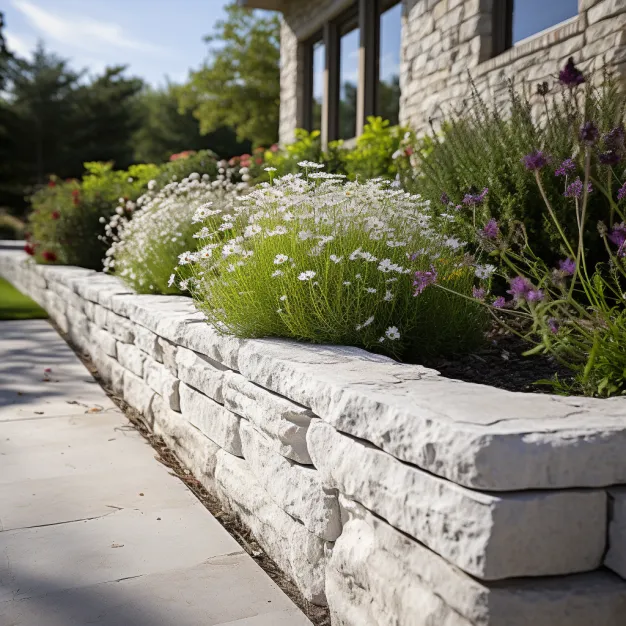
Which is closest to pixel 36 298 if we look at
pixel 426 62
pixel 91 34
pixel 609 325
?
pixel 426 62

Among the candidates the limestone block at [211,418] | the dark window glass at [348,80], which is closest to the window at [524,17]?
the dark window glass at [348,80]

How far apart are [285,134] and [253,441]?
8511mm

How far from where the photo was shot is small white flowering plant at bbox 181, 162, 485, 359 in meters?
2.59

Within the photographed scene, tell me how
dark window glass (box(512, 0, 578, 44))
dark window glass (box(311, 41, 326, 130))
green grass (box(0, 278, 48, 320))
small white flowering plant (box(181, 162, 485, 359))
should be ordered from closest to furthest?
1. small white flowering plant (box(181, 162, 485, 359))
2. dark window glass (box(512, 0, 578, 44))
3. green grass (box(0, 278, 48, 320))
4. dark window glass (box(311, 41, 326, 130))

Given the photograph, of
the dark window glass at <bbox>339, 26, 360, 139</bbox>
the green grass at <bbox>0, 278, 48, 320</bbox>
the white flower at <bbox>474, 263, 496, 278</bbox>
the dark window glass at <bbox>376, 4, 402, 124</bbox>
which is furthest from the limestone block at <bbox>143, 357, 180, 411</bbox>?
the dark window glass at <bbox>339, 26, 360, 139</bbox>

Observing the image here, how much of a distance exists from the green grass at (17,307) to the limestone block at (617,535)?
7399mm

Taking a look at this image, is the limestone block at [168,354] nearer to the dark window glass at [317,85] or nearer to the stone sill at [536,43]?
the stone sill at [536,43]

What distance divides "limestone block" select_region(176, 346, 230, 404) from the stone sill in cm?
340

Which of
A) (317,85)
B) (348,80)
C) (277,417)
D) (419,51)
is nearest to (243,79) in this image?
(317,85)

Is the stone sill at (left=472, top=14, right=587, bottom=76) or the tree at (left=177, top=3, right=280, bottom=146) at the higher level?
the tree at (left=177, top=3, right=280, bottom=146)

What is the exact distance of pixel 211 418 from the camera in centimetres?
284

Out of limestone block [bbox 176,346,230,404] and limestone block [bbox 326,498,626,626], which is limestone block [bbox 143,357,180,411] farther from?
limestone block [bbox 326,498,626,626]

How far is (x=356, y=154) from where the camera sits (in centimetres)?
652

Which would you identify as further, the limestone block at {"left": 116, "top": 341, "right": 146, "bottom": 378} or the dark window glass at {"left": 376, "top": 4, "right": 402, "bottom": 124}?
the dark window glass at {"left": 376, "top": 4, "right": 402, "bottom": 124}
